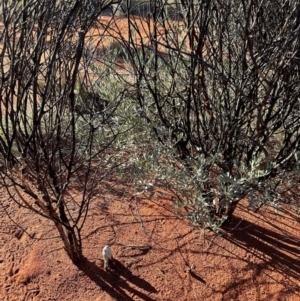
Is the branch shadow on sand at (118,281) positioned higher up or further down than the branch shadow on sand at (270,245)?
higher up

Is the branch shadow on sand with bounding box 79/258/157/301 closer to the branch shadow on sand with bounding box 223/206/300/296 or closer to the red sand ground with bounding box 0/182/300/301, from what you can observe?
the red sand ground with bounding box 0/182/300/301

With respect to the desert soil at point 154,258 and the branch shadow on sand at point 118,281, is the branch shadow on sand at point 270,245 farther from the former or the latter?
the branch shadow on sand at point 118,281

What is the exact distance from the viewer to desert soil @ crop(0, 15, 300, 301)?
2.68 metres

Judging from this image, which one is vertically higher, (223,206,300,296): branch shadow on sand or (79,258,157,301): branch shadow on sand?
(79,258,157,301): branch shadow on sand

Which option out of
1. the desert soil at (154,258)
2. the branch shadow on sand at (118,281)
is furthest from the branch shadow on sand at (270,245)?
the branch shadow on sand at (118,281)

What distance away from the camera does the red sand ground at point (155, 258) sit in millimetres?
2678

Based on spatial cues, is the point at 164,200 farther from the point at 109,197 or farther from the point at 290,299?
the point at 290,299

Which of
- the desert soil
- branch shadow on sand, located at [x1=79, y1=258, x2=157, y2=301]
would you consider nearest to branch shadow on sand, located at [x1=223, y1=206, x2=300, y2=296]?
the desert soil

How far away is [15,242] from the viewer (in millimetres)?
2996

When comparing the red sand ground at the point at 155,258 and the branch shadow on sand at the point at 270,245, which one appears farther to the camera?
the branch shadow on sand at the point at 270,245

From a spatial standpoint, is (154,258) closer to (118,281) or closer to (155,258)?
(155,258)

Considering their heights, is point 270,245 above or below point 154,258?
below

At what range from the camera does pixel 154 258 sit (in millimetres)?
2836

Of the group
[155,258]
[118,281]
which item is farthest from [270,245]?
[118,281]
